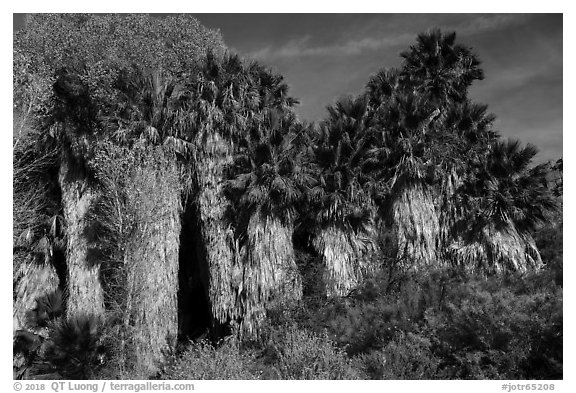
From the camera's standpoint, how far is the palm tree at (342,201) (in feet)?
47.3

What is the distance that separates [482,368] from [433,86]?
11853 mm

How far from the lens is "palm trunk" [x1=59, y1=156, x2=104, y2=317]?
14016 mm

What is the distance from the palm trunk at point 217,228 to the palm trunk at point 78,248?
346 cm

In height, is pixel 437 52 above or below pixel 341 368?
above

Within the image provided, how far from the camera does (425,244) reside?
591 inches

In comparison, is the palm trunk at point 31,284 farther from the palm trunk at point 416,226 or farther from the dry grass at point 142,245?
the palm trunk at point 416,226

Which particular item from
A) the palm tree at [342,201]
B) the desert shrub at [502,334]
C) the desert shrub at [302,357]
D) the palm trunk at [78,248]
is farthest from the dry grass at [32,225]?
the desert shrub at [502,334]

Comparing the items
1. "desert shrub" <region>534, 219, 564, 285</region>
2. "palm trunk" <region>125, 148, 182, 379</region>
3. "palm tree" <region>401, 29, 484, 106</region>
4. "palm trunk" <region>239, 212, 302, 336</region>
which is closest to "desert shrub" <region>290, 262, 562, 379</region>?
"palm trunk" <region>239, 212, 302, 336</region>

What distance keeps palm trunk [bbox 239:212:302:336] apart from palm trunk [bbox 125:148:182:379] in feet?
7.39

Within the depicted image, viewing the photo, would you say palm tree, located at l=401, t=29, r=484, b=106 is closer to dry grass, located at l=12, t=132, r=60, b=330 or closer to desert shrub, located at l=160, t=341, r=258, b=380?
desert shrub, located at l=160, t=341, r=258, b=380

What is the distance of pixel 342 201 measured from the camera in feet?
48.5

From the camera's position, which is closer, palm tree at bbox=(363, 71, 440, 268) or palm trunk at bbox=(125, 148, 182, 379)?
palm trunk at bbox=(125, 148, 182, 379)

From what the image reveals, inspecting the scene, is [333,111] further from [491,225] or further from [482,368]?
[482,368]

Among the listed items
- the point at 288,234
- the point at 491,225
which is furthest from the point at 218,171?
the point at 491,225
